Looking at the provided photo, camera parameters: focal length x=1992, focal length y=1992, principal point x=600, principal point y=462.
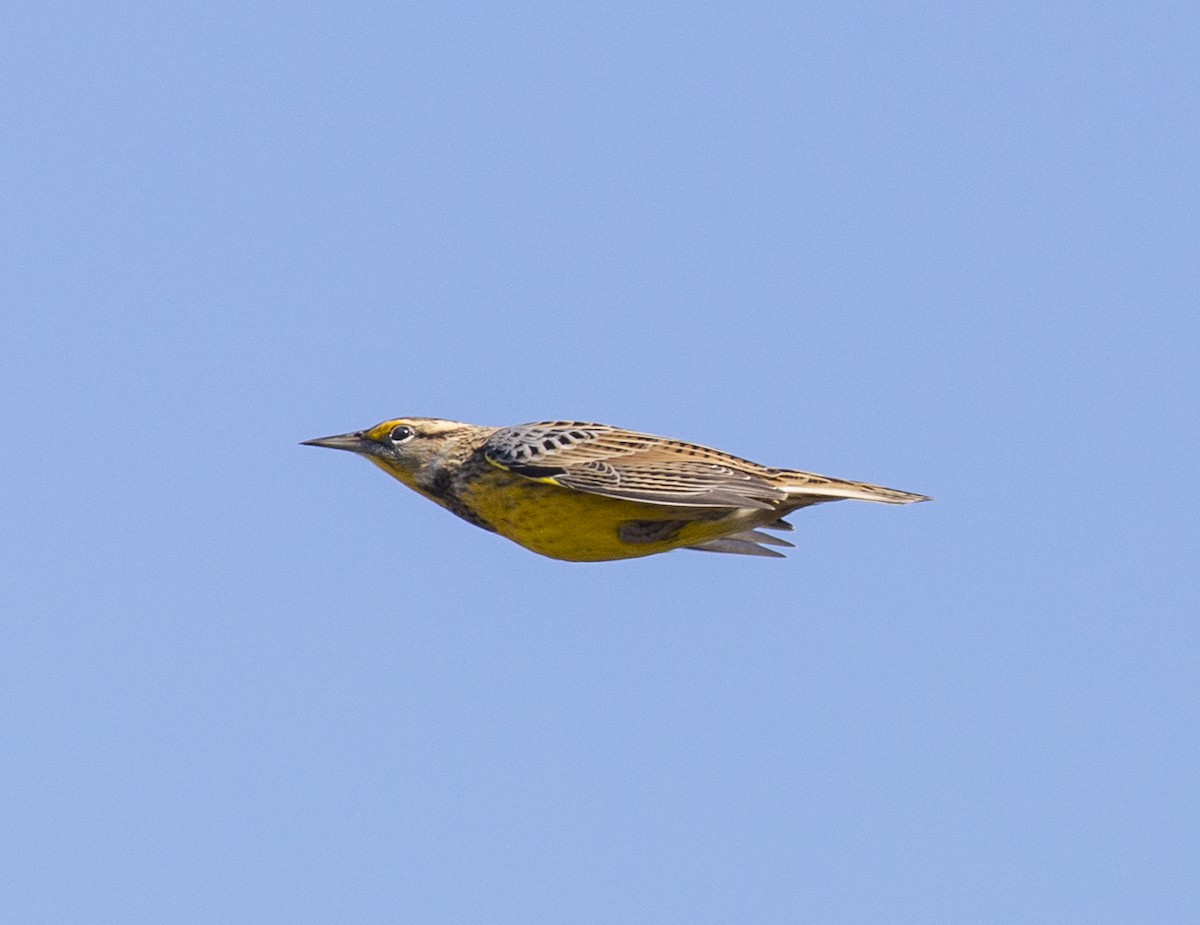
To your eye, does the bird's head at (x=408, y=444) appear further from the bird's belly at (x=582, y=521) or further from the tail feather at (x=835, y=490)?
the tail feather at (x=835, y=490)

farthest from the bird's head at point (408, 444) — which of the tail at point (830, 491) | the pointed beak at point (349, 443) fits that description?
the tail at point (830, 491)

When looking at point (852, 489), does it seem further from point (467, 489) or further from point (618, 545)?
point (467, 489)

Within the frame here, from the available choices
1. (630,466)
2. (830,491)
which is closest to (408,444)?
(630,466)

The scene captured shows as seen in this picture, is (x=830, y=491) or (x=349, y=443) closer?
(x=830, y=491)

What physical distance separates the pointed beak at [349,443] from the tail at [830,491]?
14.0 ft

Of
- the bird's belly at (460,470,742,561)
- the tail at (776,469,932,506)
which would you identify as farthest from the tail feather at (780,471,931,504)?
the bird's belly at (460,470,742,561)

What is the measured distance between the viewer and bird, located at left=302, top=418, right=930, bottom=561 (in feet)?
55.1

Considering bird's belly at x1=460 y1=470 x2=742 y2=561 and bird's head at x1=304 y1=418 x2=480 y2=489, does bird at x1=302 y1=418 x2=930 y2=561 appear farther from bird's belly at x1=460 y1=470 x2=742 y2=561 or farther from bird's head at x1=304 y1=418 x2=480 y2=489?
bird's head at x1=304 y1=418 x2=480 y2=489

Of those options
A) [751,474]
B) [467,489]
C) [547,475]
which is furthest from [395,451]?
[751,474]

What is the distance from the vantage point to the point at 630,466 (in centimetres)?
1705

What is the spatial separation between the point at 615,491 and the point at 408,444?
9.90ft

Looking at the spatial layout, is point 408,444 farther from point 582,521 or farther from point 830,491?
point 830,491

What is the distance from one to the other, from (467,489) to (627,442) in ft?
5.12

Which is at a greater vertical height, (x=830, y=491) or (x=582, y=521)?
(x=830, y=491)
